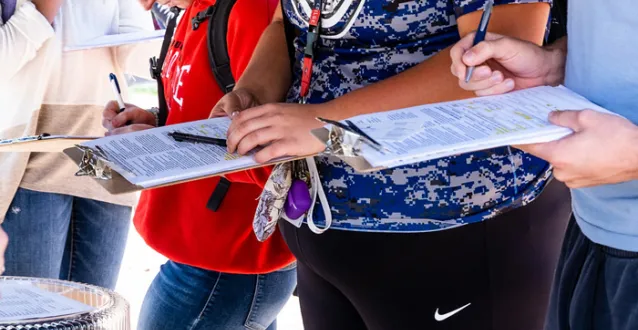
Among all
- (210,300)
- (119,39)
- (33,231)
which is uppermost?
(119,39)

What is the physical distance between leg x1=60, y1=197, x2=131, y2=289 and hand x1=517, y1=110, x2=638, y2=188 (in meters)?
1.85

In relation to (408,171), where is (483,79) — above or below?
above

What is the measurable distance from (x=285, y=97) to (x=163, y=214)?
44cm

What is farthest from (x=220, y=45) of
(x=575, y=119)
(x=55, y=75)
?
(x=575, y=119)

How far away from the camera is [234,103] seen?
4.82 feet

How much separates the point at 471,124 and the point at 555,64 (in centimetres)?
25

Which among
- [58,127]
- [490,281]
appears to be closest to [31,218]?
[58,127]

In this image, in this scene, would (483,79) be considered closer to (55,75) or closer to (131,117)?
(131,117)

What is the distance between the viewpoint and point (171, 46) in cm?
195

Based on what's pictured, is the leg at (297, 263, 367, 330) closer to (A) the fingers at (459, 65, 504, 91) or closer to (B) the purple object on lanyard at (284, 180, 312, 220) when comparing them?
(B) the purple object on lanyard at (284, 180, 312, 220)

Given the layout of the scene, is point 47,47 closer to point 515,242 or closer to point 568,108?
point 515,242

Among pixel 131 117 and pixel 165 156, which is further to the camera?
pixel 131 117

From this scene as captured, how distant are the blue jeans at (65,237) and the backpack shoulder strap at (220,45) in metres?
0.94

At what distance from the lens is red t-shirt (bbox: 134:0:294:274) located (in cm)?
178
